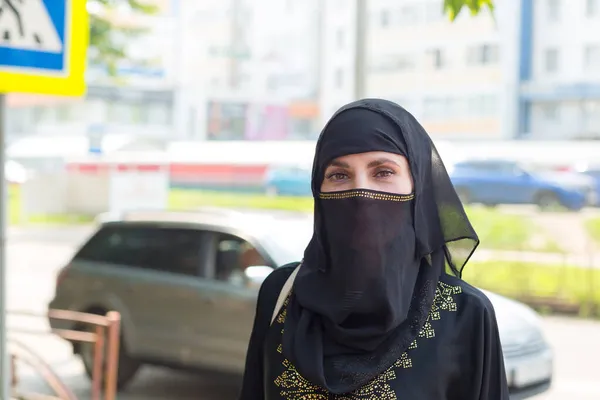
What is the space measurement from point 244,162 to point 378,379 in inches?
1116

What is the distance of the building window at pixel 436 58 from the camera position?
3378cm

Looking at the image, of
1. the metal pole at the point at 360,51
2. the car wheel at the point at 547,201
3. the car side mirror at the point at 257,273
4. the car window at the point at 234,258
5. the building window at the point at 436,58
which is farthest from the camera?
the building window at the point at 436,58

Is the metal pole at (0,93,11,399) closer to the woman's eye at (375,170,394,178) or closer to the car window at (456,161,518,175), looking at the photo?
the woman's eye at (375,170,394,178)

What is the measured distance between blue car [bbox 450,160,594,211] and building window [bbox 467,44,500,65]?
415 inches

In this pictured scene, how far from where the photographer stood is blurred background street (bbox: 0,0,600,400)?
663cm

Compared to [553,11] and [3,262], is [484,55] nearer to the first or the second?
[553,11]

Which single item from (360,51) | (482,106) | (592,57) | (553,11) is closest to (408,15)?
(482,106)

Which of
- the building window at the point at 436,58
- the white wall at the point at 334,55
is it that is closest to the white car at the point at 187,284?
the building window at the point at 436,58

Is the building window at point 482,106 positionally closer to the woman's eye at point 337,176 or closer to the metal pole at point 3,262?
the metal pole at point 3,262

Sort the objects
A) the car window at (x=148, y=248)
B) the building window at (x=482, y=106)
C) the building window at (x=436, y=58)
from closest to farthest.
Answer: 1. the car window at (x=148, y=248)
2. the building window at (x=482, y=106)
3. the building window at (x=436, y=58)

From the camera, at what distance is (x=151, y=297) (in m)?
7.00

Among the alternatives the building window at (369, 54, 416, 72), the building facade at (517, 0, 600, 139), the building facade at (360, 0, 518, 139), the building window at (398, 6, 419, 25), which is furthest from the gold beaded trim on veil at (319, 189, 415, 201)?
the building window at (369, 54, 416, 72)

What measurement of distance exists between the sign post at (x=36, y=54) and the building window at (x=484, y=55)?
30.1m

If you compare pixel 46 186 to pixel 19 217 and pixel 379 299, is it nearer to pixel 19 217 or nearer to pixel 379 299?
A: pixel 19 217
